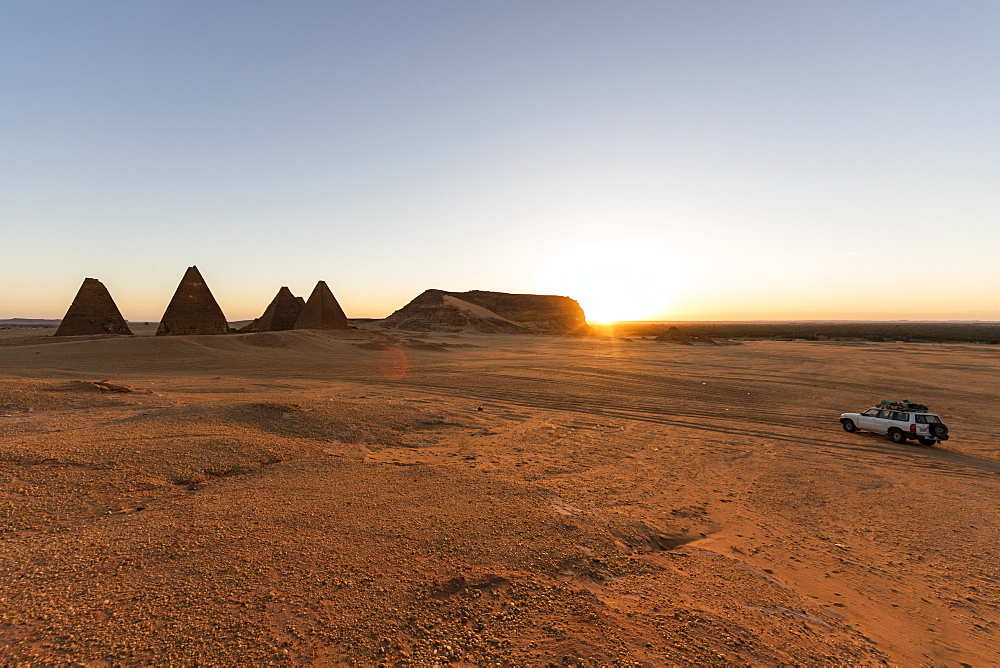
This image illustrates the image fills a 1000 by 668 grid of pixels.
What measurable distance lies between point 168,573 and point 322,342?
32.0 m

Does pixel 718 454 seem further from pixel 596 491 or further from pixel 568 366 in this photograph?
pixel 568 366

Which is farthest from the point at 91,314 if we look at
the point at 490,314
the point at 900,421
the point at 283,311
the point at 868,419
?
the point at 490,314

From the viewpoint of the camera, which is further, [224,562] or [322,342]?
[322,342]

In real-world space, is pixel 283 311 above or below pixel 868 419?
above

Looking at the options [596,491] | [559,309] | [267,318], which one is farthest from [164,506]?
[559,309]

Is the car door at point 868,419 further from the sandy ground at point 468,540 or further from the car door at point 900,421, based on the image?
the car door at point 900,421

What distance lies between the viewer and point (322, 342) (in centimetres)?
3397

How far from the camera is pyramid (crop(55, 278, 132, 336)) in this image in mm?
29922

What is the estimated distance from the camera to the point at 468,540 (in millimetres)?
4875

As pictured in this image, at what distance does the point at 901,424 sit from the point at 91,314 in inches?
1698

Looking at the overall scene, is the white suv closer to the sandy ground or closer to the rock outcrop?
the sandy ground

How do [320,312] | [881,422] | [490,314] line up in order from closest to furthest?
[881,422] → [320,312] → [490,314]

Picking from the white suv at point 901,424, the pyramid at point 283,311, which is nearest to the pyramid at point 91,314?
the pyramid at point 283,311

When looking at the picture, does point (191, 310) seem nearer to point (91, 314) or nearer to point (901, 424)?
point (91, 314)
